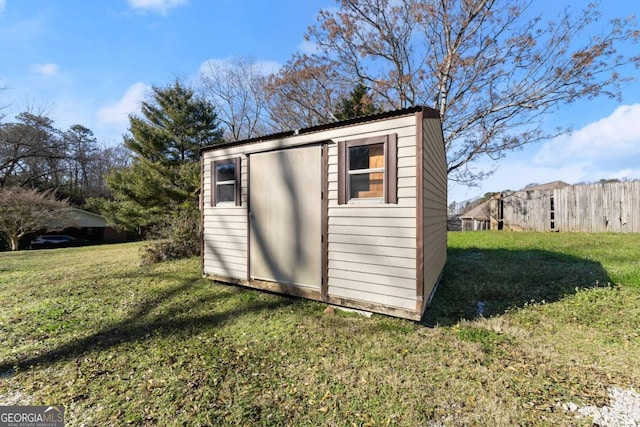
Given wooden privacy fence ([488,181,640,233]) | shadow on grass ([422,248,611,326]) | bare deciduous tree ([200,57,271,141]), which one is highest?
bare deciduous tree ([200,57,271,141])

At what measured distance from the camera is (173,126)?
17750 millimetres

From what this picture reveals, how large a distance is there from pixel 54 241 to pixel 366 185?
89.1ft

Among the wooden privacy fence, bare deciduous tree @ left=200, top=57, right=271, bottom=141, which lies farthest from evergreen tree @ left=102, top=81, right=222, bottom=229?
the wooden privacy fence

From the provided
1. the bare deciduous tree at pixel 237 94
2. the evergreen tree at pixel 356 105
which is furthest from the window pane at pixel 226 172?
the bare deciduous tree at pixel 237 94

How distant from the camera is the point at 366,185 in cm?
396

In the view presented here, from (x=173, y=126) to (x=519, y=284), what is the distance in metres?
19.0

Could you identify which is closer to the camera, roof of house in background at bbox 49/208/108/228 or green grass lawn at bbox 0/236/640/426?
green grass lawn at bbox 0/236/640/426

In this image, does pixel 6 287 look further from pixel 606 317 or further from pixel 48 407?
pixel 606 317

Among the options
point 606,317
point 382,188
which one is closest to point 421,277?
point 382,188

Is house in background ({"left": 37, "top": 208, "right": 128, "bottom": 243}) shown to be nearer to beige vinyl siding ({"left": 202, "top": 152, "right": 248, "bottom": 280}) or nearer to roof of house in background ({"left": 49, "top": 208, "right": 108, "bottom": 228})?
roof of house in background ({"left": 49, "top": 208, "right": 108, "bottom": 228})

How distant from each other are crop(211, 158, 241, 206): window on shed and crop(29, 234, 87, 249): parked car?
73.2 ft

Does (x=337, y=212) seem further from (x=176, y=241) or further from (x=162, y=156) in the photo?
(x=162, y=156)

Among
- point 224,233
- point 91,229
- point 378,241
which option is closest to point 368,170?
point 378,241

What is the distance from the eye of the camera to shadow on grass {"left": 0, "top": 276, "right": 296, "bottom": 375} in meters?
3.13
